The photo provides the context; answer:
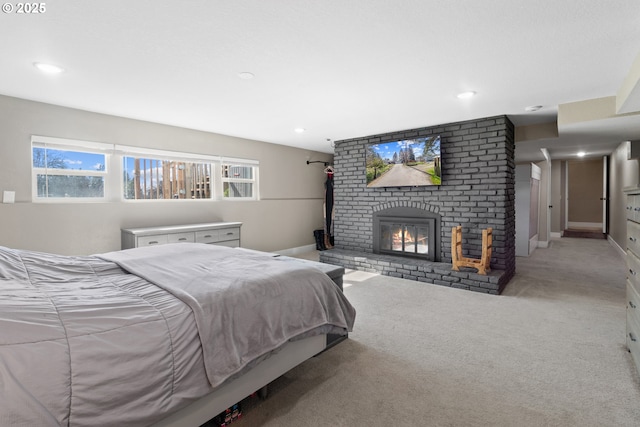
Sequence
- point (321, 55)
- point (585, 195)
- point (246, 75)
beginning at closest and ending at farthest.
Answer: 1. point (321, 55)
2. point (246, 75)
3. point (585, 195)

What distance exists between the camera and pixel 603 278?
4426 mm

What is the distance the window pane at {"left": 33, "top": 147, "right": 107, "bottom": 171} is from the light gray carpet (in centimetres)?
355

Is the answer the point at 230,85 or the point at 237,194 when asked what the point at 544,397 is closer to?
the point at 230,85

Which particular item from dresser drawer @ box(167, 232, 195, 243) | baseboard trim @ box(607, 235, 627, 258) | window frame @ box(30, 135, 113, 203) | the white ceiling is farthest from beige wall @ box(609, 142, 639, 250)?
window frame @ box(30, 135, 113, 203)

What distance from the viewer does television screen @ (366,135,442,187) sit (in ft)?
14.8

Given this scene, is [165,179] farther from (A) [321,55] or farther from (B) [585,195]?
(B) [585,195]

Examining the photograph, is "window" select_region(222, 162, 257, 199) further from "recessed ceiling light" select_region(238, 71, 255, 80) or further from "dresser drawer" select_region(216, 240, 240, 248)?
"recessed ceiling light" select_region(238, 71, 255, 80)

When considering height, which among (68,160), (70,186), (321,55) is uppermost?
(321,55)

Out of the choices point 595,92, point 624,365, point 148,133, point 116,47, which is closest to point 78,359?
point 116,47

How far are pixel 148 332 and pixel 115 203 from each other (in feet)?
11.1

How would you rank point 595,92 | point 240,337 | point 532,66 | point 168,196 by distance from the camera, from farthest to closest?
point 168,196 < point 595,92 < point 532,66 < point 240,337

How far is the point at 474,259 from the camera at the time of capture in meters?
4.00

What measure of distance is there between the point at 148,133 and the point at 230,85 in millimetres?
2013

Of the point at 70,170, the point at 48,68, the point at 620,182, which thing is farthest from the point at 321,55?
the point at 620,182
